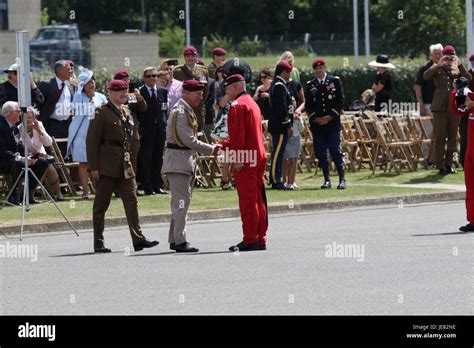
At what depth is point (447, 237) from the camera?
1703 centimetres

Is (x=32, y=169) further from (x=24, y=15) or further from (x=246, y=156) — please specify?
(x=24, y=15)

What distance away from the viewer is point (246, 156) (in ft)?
54.0

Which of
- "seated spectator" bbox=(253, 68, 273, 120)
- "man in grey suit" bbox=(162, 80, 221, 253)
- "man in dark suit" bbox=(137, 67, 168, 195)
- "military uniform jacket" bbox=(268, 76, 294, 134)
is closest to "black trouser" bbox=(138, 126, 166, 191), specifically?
"man in dark suit" bbox=(137, 67, 168, 195)

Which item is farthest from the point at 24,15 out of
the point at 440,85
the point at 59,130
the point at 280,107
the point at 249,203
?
the point at 249,203

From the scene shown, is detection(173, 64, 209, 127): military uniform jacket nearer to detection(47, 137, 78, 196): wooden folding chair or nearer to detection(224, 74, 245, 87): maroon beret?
detection(47, 137, 78, 196): wooden folding chair

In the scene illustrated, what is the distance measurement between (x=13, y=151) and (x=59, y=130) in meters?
2.10

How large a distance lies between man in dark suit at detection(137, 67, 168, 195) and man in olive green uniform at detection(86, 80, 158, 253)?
6209 mm

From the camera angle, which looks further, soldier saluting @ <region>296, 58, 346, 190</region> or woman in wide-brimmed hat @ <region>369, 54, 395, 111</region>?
woman in wide-brimmed hat @ <region>369, 54, 395, 111</region>

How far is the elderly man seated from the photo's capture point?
21.9 m

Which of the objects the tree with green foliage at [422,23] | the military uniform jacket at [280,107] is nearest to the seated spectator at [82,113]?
the military uniform jacket at [280,107]

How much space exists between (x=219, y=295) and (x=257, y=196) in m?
4.01

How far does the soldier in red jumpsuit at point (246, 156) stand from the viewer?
16.4 m

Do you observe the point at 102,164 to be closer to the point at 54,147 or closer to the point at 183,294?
the point at 183,294
